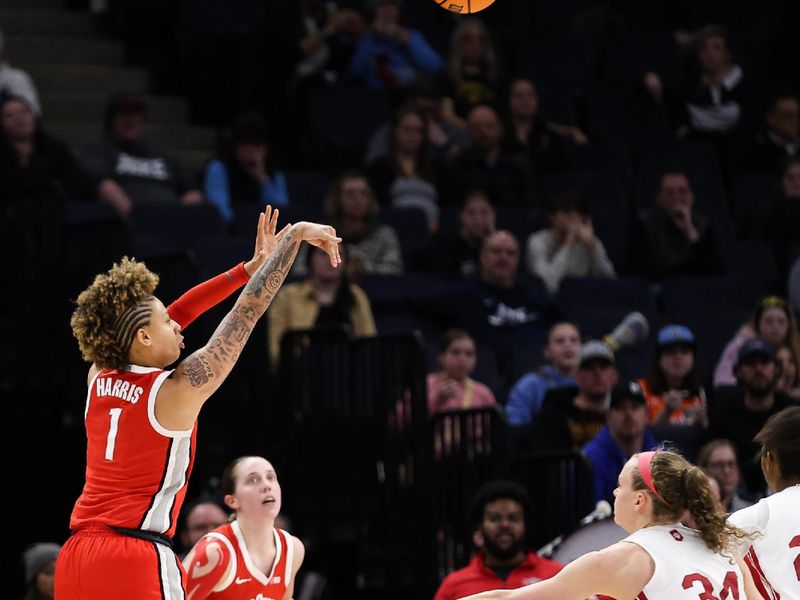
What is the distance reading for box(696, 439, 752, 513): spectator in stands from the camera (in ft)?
29.7

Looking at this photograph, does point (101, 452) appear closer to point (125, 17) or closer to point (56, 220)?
point (56, 220)

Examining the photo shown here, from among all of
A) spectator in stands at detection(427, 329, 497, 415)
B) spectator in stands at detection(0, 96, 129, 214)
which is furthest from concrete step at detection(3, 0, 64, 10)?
spectator in stands at detection(427, 329, 497, 415)

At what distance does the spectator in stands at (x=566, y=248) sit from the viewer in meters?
11.6

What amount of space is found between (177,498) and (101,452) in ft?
1.07

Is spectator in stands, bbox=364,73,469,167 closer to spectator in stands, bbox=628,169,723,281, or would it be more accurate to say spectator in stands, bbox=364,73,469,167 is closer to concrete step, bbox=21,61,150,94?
spectator in stands, bbox=628,169,723,281

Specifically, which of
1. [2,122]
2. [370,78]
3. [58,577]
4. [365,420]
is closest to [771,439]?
[58,577]

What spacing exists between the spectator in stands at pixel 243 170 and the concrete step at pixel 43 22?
3166mm

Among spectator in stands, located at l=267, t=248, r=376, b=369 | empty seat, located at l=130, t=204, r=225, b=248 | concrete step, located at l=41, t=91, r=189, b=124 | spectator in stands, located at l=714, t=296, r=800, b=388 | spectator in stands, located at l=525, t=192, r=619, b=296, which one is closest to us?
spectator in stands, located at l=267, t=248, r=376, b=369

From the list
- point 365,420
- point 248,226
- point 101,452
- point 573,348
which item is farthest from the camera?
point 248,226

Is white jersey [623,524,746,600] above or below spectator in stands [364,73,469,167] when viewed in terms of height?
below

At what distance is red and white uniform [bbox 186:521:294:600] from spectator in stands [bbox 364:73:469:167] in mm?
5859

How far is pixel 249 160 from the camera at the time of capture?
1180 centimetres

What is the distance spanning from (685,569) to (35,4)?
10901 millimetres

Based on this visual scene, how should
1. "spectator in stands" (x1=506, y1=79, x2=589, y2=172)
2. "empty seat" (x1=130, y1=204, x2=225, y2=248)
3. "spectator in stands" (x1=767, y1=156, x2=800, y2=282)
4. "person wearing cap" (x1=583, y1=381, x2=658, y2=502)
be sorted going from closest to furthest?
"person wearing cap" (x1=583, y1=381, x2=658, y2=502), "empty seat" (x1=130, y1=204, x2=225, y2=248), "spectator in stands" (x1=767, y1=156, x2=800, y2=282), "spectator in stands" (x1=506, y1=79, x2=589, y2=172)
